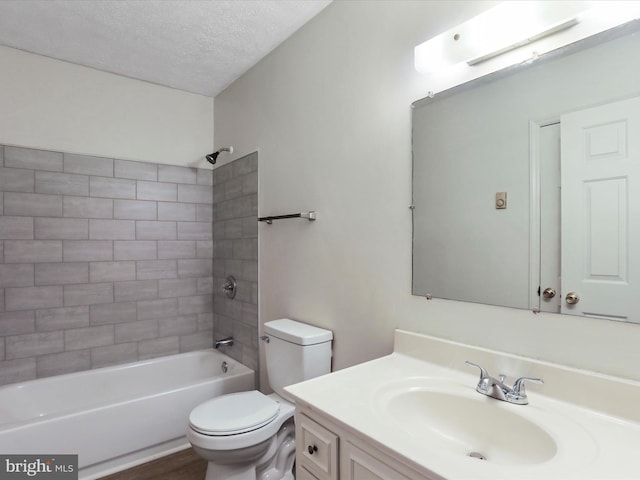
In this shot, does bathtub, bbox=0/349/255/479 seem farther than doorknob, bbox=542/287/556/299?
Yes

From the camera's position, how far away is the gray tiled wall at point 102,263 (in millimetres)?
2395

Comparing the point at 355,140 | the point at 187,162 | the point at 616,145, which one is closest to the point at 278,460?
the point at 355,140

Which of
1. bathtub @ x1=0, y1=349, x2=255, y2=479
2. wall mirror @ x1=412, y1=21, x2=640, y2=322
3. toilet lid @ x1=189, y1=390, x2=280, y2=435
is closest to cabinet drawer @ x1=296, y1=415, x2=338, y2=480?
toilet lid @ x1=189, y1=390, x2=280, y2=435

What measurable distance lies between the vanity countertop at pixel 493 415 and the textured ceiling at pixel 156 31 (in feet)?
6.05

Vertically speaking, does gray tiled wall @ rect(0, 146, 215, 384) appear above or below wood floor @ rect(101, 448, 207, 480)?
above

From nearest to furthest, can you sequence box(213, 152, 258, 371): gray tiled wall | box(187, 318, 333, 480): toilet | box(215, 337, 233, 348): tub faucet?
box(187, 318, 333, 480): toilet → box(213, 152, 258, 371): gray tiled wall → box(215, 337, 233, 348): tub faucet

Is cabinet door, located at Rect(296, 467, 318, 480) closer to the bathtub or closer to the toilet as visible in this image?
the toilet

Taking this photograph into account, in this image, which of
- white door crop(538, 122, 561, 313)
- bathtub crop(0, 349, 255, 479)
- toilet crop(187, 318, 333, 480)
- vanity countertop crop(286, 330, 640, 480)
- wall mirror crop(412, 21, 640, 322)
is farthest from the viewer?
bathtub crop(0, 349, 255, 479)

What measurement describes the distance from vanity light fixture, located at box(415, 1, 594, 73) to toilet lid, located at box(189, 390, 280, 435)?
167cm

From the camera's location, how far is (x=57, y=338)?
251cm

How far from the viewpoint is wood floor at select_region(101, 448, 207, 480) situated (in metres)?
2.08

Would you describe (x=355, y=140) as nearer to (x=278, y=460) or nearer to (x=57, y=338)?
(x=278, y=460)

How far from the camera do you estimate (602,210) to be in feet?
3.33

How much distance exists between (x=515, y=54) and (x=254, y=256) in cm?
191
